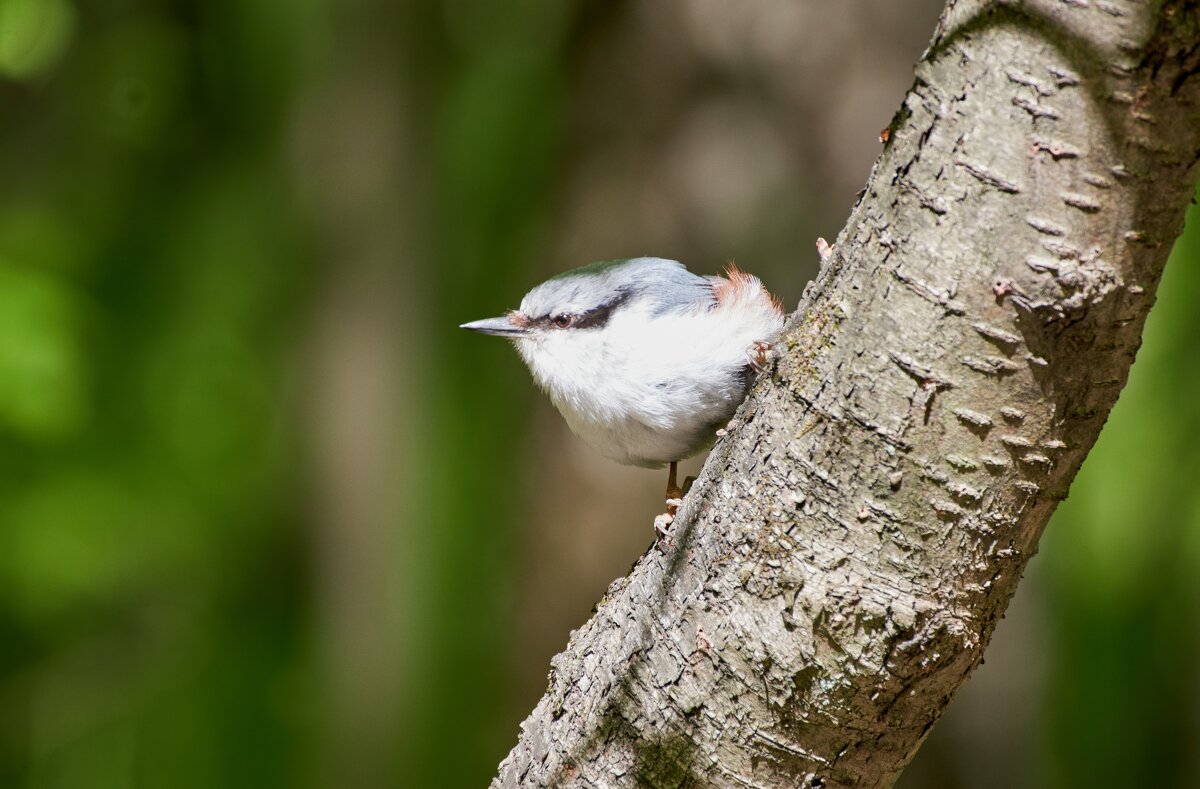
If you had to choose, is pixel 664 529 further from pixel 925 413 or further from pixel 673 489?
pixel 673 489

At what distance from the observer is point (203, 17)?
15.9 feet

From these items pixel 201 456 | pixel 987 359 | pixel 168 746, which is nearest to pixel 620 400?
pixel 987 359

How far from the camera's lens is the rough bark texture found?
3.59ft

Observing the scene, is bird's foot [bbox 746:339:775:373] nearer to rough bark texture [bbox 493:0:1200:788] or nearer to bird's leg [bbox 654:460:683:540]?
bird's leg [bbox 654:460:683:540]

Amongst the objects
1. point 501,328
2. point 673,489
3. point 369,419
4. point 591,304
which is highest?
point 591,304

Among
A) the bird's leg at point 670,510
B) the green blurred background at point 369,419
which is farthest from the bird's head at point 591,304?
the green blurred background at point 369,419

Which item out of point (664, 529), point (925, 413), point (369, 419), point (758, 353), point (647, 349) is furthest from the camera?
point (369, 419)

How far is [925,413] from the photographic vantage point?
123 cm

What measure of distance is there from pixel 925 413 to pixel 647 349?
1081mm

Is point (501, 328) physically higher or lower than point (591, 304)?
lower

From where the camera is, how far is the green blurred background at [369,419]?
3738mm

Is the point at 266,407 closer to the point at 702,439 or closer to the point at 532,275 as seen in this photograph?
the point at 532,275

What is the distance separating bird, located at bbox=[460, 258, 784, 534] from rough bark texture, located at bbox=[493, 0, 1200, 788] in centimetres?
59

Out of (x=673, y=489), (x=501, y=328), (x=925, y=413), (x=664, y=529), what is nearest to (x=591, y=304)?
(x=501, y=328)
